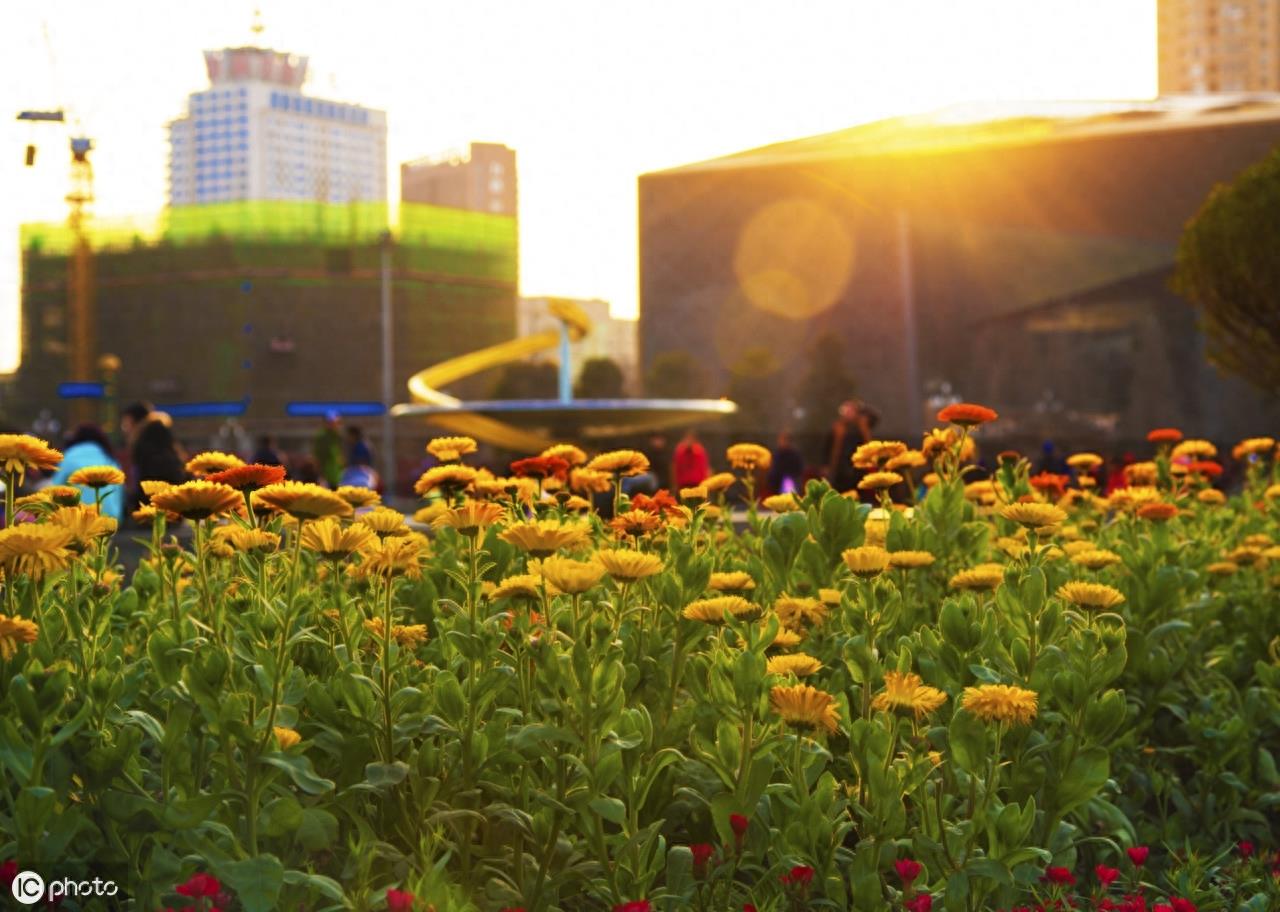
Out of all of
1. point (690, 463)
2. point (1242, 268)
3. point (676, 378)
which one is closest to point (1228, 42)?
point (676, 378)

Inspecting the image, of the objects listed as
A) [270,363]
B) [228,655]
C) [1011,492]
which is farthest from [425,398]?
[270,363]

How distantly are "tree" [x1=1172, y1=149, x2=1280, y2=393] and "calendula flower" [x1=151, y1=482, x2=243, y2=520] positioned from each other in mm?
17993

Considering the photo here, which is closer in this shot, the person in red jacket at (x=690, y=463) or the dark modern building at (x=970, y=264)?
the person in red jacket at (x=690, y=463)

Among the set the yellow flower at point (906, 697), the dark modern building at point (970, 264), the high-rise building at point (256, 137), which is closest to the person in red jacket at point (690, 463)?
the yellow flower at point (906, 697)

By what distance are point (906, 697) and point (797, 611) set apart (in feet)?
2.28

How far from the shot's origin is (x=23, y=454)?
2691 millimetres

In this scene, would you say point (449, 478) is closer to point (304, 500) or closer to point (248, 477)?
point (248, 477)

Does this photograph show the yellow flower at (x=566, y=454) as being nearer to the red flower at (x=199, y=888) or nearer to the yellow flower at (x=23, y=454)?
the yellow flower at (x=23, y=454)

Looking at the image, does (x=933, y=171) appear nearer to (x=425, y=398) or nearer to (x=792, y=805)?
(x=425, y=398)

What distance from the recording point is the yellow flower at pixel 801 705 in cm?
238

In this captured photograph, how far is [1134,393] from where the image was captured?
44.7m

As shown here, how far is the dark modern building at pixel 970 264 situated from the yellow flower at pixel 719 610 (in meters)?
41.8

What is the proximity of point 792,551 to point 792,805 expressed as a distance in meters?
1.20

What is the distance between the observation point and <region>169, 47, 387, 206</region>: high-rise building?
153 metres
